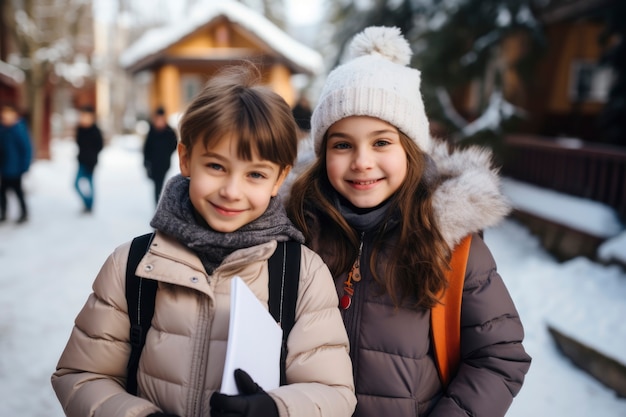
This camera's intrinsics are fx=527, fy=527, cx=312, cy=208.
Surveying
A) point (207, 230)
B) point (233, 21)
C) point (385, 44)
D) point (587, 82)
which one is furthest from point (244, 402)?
point (233, 21)

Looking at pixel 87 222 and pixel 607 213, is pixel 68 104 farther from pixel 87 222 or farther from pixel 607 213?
pixel 607 213

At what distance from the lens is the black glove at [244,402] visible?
4.03ft

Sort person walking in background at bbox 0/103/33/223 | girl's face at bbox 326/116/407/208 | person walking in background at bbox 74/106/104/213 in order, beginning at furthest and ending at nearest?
person walking in background at bbox 74/106/104/213, person walking in background at bbox 0/103/33/223, girl's face at bbox 326/116/407/208

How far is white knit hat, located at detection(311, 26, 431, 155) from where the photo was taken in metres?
1.83

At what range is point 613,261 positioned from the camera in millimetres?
5480

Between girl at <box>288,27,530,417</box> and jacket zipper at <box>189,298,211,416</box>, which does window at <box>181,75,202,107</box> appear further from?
jacket zipper at <box>189,298,211,416</box>

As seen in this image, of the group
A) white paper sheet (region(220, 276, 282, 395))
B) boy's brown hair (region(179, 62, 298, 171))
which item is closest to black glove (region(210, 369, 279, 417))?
white paper sheet (region(220, 276, 282, 395))

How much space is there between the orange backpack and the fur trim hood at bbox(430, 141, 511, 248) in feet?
0.17

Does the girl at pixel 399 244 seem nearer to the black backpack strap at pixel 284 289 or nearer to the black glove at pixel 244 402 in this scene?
the black backpack strap at pixel 284 289

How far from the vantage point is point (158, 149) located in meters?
8.43

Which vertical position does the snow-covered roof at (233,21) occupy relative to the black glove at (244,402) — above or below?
above

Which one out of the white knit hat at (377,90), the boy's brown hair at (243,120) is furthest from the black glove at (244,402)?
the white knit hat at (377,90)

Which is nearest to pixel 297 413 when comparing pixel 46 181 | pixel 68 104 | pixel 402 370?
pixel 402 370

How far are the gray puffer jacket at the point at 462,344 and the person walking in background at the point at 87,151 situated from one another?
795cm
